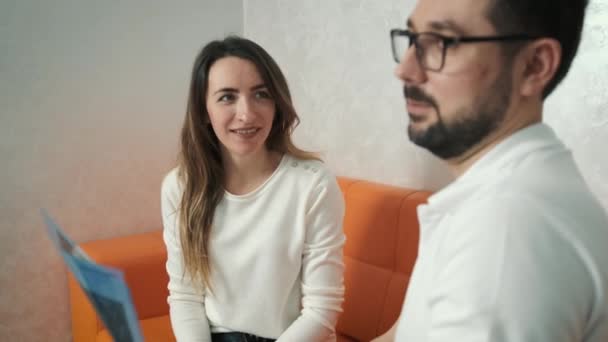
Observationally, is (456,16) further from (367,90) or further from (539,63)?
(367,90)

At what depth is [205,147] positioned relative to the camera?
1.45 m

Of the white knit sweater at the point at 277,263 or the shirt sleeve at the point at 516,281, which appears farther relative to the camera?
the white knit sweater at the point at 277,263

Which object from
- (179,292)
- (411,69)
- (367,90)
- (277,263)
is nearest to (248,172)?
(277,263)

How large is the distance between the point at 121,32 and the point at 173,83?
278 millimetres

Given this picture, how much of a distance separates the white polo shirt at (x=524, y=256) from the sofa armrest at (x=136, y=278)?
4.49 ft

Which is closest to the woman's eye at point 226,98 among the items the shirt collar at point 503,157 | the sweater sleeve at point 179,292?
the sweater sleeve at point 179,292

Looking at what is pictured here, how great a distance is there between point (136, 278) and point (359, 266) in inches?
29.4

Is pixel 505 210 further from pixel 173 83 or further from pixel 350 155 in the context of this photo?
pixel 173 83

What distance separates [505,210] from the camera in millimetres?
547

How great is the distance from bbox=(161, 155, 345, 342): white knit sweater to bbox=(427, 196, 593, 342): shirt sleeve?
2.56ft

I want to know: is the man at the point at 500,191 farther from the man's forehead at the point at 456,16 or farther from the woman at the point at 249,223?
the woman at the point at 249,223

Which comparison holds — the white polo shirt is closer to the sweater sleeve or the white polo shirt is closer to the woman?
the woman

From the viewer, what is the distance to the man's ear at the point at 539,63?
62cm

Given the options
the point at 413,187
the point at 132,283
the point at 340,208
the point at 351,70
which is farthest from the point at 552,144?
the point at 132,283
